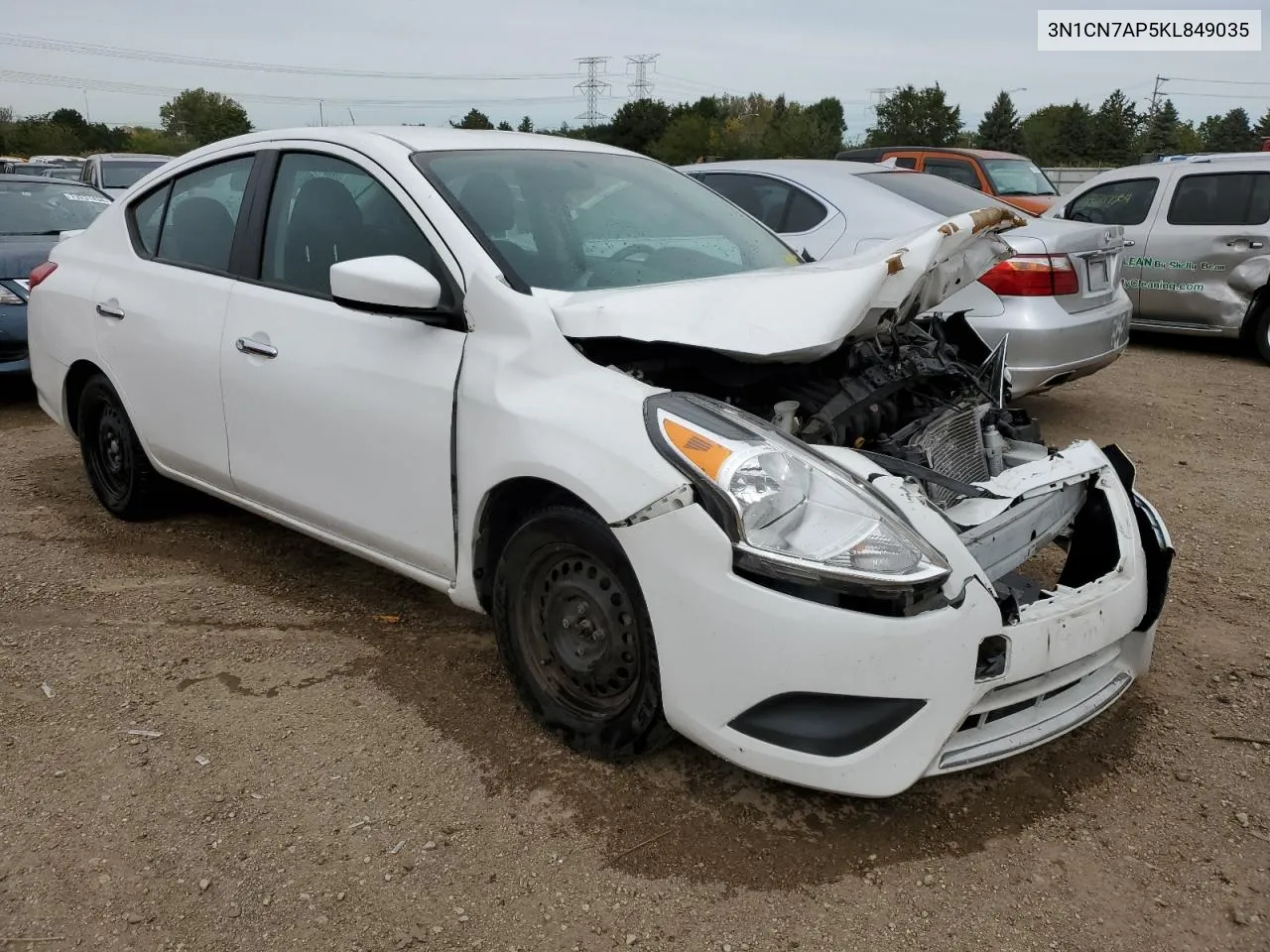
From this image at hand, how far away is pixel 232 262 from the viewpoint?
3754 mm

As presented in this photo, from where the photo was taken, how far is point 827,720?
2.29m

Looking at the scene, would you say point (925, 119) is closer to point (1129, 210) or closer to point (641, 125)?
point (641, 125)

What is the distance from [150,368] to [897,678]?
125 inches

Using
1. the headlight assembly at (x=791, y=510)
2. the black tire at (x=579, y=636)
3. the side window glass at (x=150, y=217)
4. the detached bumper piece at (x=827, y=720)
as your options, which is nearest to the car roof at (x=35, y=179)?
the side window glass at (x=150, y=217)

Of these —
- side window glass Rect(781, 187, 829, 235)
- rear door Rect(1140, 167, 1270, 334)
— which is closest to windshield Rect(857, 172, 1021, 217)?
side window glass Rect(781, 187, 829, 235)

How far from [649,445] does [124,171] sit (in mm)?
13799

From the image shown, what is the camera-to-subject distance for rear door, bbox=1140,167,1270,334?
27.7ft

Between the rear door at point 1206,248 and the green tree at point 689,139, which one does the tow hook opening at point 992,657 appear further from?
the green tree at point 689,139

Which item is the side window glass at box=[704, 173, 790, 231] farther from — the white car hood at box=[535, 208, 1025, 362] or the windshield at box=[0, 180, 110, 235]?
the windshield at box=[0, 180, 110, 235]

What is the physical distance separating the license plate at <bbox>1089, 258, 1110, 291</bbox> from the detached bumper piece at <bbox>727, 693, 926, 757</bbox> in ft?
14.3

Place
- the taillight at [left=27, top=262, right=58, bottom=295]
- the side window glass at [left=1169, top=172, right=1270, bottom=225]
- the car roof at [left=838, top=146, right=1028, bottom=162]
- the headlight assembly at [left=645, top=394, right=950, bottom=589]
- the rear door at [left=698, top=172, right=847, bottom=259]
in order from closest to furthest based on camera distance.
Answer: the headlight assembly at [left=645, top=394, right=950, bottom=589]
the taillight at [left=27, top=262, right=58, bottom=295]
the rear door at [left=698, top=172, right=847, bottom=259]
the side window glass at [left=1169, top=172, right=1270, bottom=225]
the car roof at [left=838, top=146, right=1028, bottom=162]

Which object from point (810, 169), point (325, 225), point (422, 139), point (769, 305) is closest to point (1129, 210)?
point (810, 169)

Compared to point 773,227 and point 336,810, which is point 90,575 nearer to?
point 336,810

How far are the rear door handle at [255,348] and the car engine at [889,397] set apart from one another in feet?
4.27
